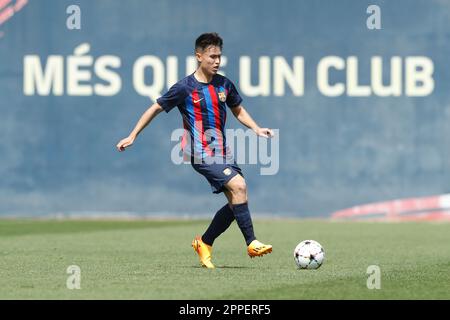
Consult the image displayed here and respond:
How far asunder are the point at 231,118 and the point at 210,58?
29.0 feet

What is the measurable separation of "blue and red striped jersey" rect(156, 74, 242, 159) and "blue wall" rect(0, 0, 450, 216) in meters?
8.80

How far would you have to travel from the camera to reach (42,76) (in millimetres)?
18500

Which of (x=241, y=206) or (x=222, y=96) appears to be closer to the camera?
(x=241, y=206)

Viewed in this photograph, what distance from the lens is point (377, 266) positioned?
9.89 m

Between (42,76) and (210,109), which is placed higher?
(42,76)

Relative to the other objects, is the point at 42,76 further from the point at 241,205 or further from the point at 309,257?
the point at 309,257

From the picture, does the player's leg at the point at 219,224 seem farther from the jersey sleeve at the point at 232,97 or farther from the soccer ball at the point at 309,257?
the jersey sleeve at the point at 232,97

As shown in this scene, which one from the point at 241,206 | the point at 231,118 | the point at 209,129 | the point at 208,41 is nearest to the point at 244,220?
the point at 241,206

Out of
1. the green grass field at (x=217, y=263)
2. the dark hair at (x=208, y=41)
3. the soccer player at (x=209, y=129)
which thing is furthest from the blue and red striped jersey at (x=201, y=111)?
the green grass field at (x=217, y=263)

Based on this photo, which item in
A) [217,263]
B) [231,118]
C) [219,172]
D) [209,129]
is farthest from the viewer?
[231,118]

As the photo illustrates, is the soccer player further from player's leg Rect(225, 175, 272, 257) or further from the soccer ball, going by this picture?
the soccer ball

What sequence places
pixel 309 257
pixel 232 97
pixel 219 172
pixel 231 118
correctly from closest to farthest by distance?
pixel 309 257 < pixel 219 172 < pixel 232 97 < pixel 231 118

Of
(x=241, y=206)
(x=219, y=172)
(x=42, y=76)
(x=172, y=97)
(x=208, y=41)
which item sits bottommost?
(x=241, y=206)
